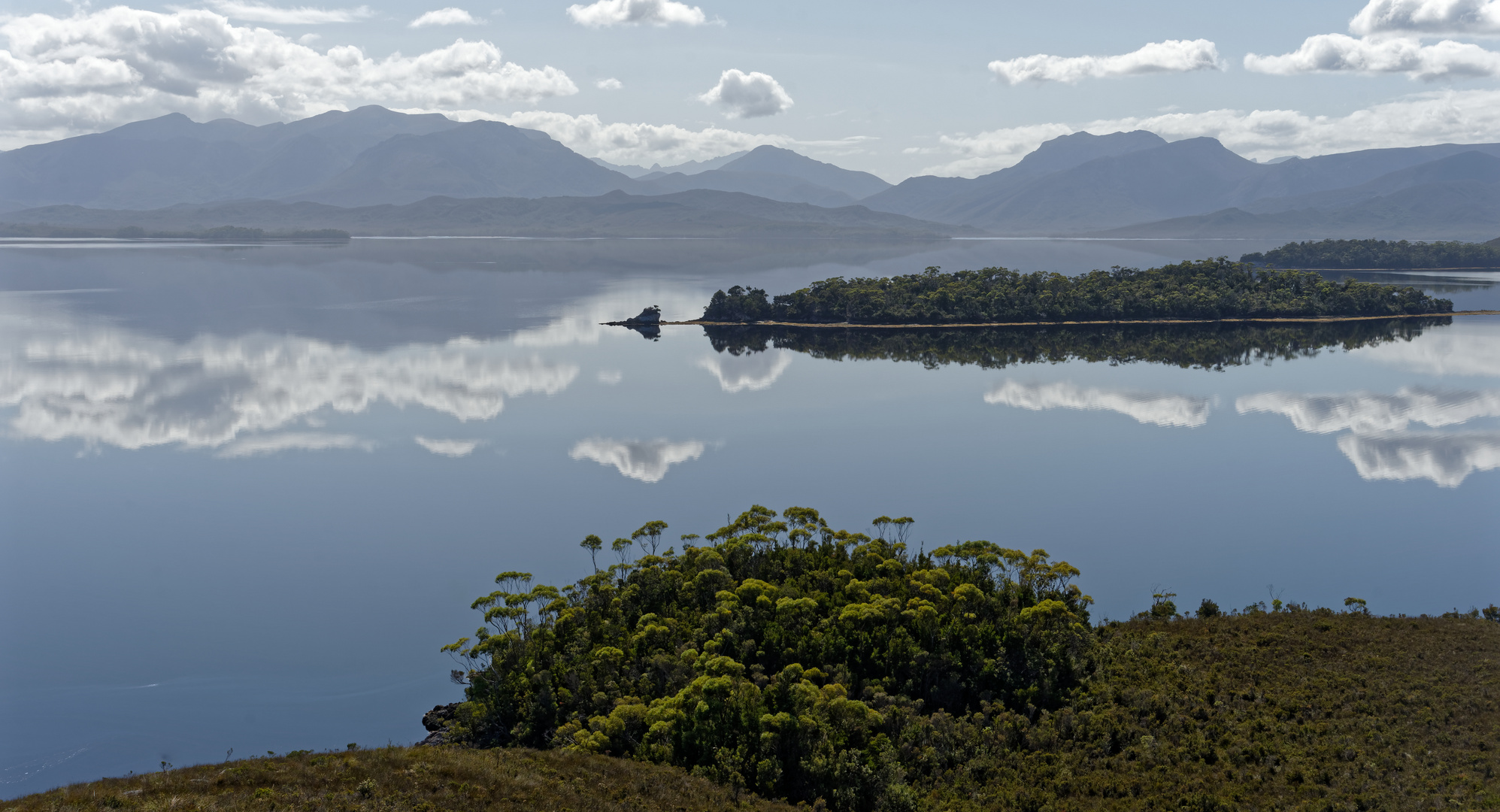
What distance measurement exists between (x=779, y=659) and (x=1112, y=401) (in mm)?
52152

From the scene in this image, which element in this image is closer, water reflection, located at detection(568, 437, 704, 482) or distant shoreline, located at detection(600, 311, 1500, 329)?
water reflection, located at detection(568, 437, 704, 482)

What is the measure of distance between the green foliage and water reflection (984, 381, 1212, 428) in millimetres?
38459

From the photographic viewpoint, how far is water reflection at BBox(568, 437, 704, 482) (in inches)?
2066

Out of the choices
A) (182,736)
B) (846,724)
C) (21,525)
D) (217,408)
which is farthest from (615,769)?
(217,408)

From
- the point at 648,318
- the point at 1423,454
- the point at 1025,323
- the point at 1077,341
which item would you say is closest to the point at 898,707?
the point at 1423,454

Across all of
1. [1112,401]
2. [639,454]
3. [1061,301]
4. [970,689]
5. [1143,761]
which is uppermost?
[1061,301]

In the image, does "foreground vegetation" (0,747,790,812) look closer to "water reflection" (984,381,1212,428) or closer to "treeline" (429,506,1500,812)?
"treeline" (429,506,1500,812)

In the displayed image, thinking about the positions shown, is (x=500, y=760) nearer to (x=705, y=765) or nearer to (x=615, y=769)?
(x=615, y=769)

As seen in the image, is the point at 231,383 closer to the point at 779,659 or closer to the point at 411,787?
the point at 779,659

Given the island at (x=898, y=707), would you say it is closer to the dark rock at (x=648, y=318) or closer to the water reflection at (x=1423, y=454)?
the water reflection at (x=1423, y=454)

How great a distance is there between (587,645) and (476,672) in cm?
323

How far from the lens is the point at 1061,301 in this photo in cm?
11988

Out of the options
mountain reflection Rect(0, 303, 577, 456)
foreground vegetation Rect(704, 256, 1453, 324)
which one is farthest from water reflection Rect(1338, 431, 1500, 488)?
foreground vegetation Rect(704, 256, 1453, 324)

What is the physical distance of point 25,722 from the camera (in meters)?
27.6
